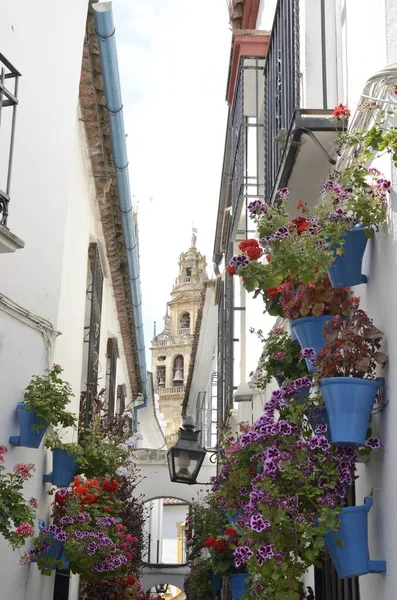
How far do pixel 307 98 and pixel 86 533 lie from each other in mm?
3938

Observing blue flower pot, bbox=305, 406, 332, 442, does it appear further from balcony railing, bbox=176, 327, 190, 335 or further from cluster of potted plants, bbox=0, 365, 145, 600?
balcony railing, bbox=176, 327, 190, 335

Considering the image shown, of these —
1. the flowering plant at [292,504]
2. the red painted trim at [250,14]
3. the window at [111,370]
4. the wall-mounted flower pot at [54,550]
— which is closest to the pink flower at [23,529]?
the wall-mounted flower pot at [54,550]

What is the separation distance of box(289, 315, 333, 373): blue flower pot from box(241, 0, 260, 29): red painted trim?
6.60 meters

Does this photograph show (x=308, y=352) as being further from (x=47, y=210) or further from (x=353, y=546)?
(x=47, y=210)

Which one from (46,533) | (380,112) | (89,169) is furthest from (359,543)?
(89,169)

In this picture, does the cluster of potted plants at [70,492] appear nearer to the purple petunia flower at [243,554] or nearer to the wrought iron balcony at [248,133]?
the purple petunia flower at [243,554]

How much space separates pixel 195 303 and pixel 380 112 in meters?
53.7

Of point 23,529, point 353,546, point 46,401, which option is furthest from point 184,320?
point 353,546

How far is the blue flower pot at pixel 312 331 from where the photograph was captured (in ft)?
13.7

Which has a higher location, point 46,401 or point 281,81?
point 281,81

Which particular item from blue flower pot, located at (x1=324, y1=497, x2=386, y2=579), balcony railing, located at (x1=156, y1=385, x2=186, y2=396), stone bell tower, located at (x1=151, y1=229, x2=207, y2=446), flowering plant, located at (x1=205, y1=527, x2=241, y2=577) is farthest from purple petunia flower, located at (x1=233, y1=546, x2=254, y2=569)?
stone bell tower, located at (x1=151, y1=229, x2=207, y2=446)

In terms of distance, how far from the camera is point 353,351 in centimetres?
364

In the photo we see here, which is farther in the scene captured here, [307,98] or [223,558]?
[223,558]

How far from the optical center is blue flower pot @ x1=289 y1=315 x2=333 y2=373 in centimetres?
416
